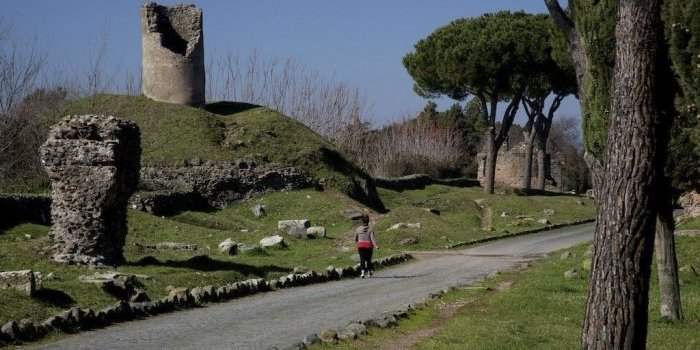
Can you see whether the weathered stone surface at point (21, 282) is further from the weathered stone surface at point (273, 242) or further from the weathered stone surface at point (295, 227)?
the weathered stone surface at point (295, 227)

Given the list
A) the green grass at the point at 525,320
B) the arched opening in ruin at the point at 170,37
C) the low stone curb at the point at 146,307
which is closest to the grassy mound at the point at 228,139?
the arched opening in ruin at the point at 170,37

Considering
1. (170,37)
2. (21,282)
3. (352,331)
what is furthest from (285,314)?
(170,37)

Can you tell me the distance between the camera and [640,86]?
24.8 ft

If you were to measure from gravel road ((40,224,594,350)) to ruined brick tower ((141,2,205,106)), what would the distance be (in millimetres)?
23329

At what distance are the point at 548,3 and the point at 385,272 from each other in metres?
→ 9.45

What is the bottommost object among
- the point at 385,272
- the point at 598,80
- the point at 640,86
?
the point at 385,272

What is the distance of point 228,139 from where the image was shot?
4216 centimetres

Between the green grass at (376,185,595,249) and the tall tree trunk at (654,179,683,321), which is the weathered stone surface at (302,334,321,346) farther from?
the green grass at (376,185,595,249)

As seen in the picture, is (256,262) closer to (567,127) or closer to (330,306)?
(330,306)

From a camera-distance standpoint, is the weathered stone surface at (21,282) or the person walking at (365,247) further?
the person walking at (365,247)

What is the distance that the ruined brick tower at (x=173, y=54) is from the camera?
4334 centimetres

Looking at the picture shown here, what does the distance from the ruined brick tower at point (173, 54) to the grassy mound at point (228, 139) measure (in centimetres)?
78

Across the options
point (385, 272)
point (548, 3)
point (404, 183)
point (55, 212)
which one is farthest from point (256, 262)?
point (404, 183)

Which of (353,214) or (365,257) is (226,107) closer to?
(353,214)
